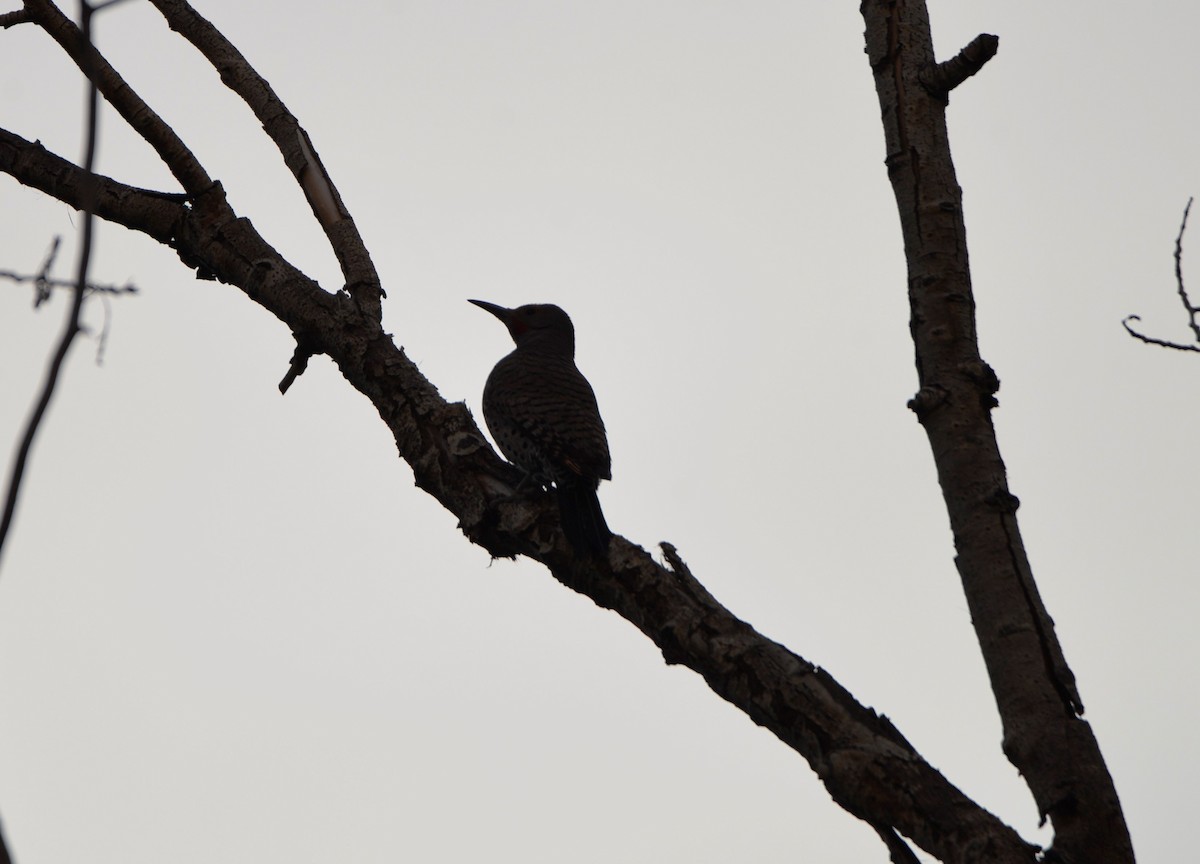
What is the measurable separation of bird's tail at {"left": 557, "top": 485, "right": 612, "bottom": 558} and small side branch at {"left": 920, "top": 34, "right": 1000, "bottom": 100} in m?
1.44

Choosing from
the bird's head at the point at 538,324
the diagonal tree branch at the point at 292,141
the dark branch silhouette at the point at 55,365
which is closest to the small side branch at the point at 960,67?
the diagonal tree branch at the point at 292,141

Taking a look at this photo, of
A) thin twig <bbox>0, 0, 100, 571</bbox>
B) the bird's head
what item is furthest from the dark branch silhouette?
the bird's head

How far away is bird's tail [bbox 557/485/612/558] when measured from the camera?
10.4ft

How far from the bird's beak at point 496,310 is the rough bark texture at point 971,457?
3812 mm

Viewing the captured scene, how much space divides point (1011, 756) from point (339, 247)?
261 cm

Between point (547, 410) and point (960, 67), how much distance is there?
259 cm

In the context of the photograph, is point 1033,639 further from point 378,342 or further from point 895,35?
point 378,342

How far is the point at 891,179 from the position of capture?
10.9ft

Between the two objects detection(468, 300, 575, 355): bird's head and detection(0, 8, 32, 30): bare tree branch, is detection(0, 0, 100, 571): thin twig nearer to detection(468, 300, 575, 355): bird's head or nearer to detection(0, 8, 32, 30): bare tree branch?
detection(0, 8, 32, 30): bare tree branch

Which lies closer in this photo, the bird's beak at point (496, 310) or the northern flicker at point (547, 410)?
the northern flicker at point (547, 410)

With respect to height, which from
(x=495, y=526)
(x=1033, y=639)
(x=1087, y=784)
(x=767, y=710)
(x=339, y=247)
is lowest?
(x=1087, y=784)

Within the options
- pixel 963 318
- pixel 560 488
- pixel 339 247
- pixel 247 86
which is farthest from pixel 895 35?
pixel 247 86

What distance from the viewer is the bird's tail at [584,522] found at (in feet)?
10.4

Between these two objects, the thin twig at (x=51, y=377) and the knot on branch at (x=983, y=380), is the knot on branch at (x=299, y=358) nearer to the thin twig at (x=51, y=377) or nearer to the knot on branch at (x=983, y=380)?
the knot on branch at (x=983, y=380)
